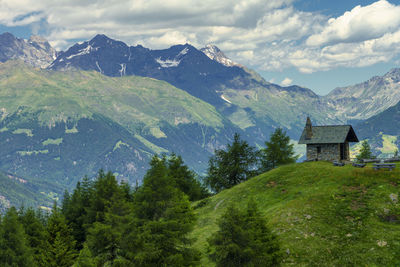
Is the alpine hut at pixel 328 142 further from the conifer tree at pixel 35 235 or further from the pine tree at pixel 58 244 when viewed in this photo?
the conifer tree at pixel 35 235

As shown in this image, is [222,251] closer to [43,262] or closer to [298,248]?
[298,248]

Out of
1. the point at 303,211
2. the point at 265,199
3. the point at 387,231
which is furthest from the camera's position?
the point at 265,199

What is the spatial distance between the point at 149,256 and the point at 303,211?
22349mm

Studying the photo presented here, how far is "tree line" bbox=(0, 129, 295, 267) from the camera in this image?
37219mm

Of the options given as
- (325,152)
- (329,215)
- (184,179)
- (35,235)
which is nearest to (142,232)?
(329,215)

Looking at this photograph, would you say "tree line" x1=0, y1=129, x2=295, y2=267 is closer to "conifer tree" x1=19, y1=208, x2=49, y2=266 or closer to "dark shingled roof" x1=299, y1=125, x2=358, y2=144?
"conifer tree" x1=19, y1=208, x2=49, y2=266

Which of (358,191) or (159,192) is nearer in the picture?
(159,192)

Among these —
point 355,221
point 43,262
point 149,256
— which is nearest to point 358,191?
point 355,221

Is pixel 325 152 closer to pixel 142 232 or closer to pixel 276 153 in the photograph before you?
pixel 276 153

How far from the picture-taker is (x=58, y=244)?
63125 millimetres

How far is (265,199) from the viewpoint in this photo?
201 ft

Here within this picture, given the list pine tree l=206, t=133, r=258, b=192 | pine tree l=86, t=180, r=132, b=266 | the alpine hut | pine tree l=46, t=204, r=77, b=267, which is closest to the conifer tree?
pine tree l=46, t=204, r=77, b=267

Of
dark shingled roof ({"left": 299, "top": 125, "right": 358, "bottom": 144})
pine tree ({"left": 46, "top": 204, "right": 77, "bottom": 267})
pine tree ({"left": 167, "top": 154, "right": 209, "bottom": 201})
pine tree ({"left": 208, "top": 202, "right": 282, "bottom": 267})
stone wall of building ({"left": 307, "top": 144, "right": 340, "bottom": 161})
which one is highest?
dark shingled roof ({"left": 299, "top": 125, "right": 358, "bottom": 144})

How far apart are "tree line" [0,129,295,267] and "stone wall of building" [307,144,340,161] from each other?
1127 inches
